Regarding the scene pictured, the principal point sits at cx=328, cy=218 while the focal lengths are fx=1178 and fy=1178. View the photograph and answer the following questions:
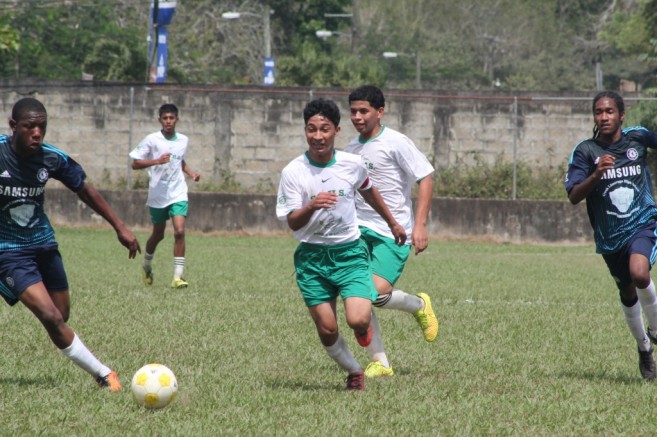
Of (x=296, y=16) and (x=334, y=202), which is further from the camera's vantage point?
(x=296, y=16)

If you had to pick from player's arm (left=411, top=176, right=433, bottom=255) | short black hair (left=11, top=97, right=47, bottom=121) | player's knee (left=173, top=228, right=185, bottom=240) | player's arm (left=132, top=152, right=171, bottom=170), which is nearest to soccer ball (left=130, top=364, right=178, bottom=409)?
short black hair (left=11, top=97, right=47, bottom=121)

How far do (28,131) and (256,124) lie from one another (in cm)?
1884

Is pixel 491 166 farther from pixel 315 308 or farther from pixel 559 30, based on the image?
pixel 559 30

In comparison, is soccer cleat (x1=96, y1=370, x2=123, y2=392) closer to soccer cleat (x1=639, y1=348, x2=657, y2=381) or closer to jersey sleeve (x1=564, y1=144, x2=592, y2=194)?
jersey sleeve (x1=564, y1=144, x2=592, y2=194)

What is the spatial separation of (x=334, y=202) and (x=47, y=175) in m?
1.86

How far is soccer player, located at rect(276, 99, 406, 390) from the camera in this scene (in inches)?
282

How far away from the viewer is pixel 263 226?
2338 cm

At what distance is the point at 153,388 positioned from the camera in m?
6.63

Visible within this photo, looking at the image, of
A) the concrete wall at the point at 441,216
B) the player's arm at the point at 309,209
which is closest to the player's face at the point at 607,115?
the player's arm at the point at 309,209

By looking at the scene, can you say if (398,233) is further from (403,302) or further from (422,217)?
(403,302)

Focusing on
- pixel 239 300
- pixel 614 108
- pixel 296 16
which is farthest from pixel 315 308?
pixel 296 16

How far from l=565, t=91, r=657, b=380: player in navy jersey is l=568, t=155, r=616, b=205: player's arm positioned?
0.01 m

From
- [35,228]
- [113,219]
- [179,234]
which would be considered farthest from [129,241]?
[179,234]

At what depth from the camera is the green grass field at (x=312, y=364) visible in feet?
20.9
